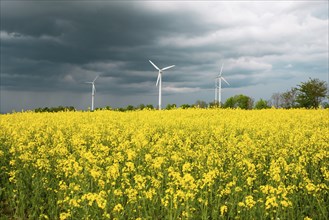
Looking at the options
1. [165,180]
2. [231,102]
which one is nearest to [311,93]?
[231,102]

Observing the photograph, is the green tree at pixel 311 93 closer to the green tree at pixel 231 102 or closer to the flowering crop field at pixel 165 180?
the green tree at pixel 231 102

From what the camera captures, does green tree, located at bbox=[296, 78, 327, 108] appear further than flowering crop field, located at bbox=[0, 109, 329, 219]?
Yes

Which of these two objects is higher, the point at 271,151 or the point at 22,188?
the point at 271,151

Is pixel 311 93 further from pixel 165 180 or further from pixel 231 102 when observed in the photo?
pixel 165 180

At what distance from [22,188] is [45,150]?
1.70m

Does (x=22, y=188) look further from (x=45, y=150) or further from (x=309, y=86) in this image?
(x=309, y=86)

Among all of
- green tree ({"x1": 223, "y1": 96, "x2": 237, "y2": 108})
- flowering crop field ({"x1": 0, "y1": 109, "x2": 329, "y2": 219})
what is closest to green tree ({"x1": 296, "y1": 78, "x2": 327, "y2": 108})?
green tree ({"x1": 223, "y1": 96, "x2": 237, "y2": 108})

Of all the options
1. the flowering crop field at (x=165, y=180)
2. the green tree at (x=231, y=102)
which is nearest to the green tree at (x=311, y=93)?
the green tree at (x=231, y=102)

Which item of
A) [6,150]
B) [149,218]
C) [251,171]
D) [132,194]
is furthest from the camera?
[6,150]

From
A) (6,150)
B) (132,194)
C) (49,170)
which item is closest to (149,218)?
(132,194)

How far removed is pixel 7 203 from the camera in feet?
32.4

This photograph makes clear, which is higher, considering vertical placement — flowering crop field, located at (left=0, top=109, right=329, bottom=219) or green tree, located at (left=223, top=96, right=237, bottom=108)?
green tree, located at (left=223, top=96, right=237, bottom=108)

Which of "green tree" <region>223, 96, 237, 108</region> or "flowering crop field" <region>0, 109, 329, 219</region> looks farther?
"green tree" <region>223, 96, 237, 108</region>

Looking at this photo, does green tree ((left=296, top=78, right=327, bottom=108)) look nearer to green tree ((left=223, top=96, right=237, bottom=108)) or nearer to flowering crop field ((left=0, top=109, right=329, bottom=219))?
green tree ((left=223, top=96, right=237, bottom=108))
